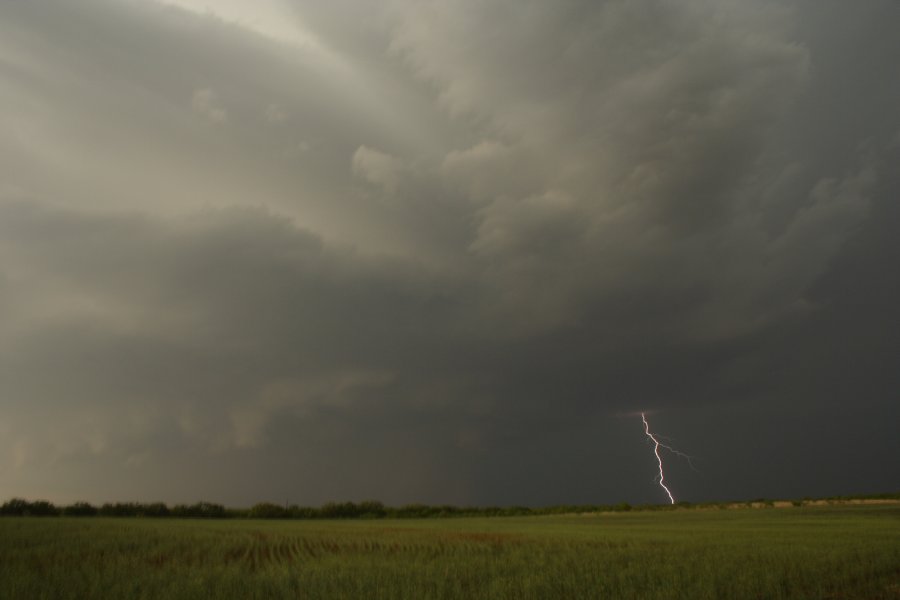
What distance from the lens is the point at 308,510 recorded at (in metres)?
99.8

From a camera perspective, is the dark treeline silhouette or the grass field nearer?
the grass field

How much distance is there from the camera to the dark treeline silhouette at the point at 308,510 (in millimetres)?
78500

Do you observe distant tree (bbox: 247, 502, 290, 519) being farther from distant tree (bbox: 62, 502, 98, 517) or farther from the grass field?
the grass field

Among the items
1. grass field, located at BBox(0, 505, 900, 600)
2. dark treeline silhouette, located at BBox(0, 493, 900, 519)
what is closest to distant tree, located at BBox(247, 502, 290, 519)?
dark treeline silhouette, located at BBox(0, 493, 900, 519)

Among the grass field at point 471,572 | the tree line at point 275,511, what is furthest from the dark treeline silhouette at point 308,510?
the grass field at point 471,572

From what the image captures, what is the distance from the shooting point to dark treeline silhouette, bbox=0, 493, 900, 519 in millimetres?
78500

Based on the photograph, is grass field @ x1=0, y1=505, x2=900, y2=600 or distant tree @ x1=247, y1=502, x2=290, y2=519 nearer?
grass field @ x1=0, y1=505, x2=900, y2=600

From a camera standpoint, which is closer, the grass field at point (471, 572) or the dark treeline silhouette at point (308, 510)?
the grass field at point (471, 572)

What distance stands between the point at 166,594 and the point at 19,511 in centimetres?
8474

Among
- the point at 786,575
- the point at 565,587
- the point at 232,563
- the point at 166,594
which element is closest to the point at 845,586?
the point at 786,575

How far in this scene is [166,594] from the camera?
10.8 m

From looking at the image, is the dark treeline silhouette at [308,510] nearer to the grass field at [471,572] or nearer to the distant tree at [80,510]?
the distant tree at [80,510]

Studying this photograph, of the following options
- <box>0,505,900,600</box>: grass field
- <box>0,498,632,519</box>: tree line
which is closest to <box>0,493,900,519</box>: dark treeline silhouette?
<box>0,498,632,519</box>: tree line

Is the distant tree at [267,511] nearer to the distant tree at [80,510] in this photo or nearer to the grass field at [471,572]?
the distant tree at [80,510]
